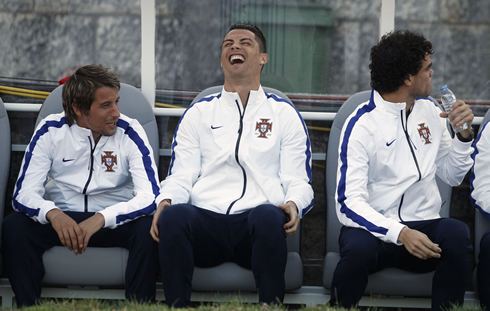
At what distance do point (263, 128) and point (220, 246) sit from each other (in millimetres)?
694

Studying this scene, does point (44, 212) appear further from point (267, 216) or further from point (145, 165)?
point (267, 216)

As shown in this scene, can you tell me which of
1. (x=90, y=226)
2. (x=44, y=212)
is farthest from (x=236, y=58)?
(x=44, y=212)

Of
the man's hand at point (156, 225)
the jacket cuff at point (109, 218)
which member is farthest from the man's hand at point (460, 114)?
the jacket cuff at point (109, 218)

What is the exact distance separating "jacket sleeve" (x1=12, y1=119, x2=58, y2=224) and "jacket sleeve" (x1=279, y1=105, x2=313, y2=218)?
3.90 ft

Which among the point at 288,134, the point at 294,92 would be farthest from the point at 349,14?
the point at 288,134

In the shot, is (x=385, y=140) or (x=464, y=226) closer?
(x=464, y=226)

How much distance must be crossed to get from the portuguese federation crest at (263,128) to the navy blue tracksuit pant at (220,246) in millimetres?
488

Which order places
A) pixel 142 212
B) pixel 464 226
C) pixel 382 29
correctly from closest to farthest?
1. pixel 464 226
2. pixel 142 212
3. pixel 382 29

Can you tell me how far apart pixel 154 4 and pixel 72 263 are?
66.1 inches

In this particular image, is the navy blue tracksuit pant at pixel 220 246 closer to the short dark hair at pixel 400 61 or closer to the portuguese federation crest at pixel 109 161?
the portuguese federation crest at pixel 109 161

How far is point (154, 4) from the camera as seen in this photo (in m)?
3.73

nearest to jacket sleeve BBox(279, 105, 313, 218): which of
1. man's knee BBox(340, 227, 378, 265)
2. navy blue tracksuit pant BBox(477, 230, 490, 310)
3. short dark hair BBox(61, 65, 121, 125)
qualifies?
man's knee BBox(340, 227, 378, 265)

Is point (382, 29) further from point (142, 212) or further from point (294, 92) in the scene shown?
point (142, 212)

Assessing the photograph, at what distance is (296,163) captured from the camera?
3125mm
